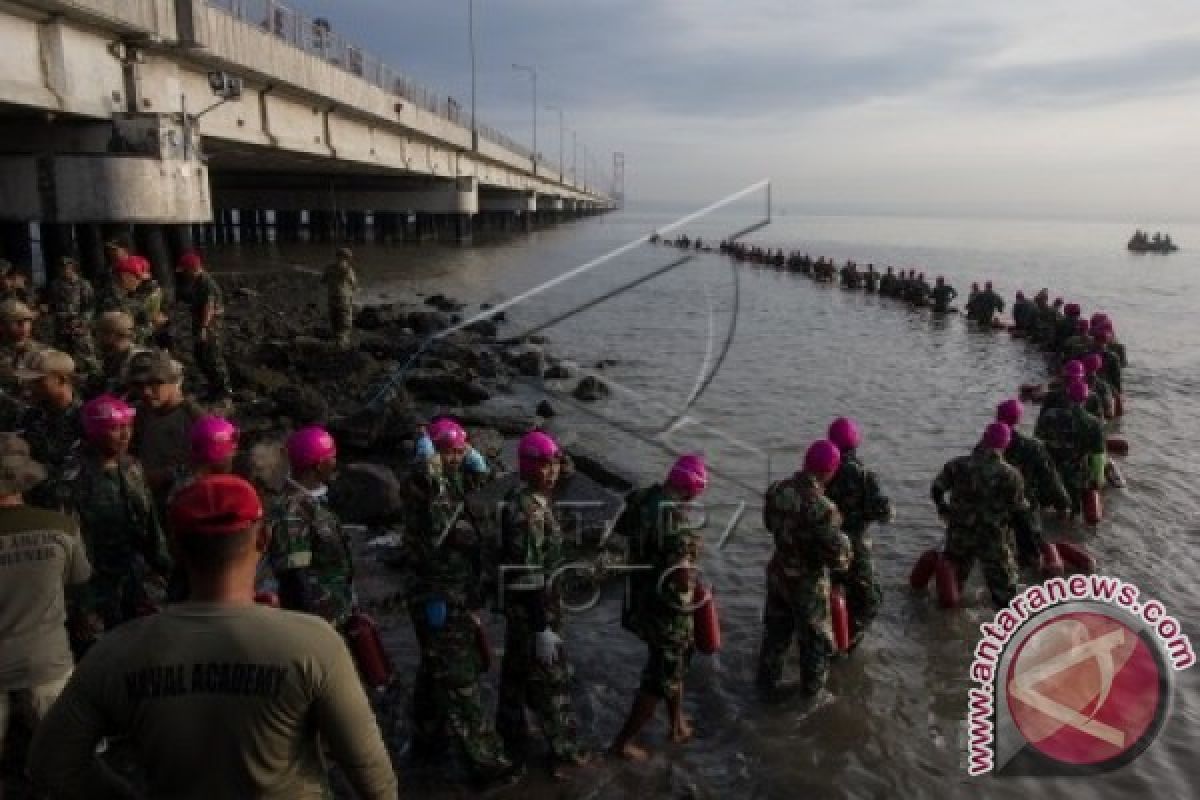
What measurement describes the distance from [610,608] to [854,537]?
2328mm

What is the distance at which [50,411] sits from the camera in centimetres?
580

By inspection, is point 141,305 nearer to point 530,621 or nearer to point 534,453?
point 534,453

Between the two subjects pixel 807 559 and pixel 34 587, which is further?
pixel 807 559

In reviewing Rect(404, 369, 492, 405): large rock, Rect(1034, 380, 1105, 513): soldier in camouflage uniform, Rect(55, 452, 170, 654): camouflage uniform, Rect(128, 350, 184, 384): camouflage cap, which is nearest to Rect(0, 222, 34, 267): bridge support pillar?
Rect(404, 369, 492, 405): large rock

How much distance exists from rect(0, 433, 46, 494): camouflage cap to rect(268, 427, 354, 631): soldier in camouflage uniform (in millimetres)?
1130

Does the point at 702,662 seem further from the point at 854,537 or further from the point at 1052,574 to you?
the point at 1052,574

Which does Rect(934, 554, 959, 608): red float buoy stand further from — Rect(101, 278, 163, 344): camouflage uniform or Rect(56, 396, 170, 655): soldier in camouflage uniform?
Rect(101, 278, 163, 344): camouflage uniform

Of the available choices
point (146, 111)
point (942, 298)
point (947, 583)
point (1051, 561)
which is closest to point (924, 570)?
point (947, 583)

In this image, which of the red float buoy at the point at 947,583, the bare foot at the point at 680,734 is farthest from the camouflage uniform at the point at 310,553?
the red float buoy at the point at 947,583

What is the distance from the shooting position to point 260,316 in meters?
20.2

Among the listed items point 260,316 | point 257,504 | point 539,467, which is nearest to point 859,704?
point 539,467

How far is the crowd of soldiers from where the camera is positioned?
7.57 ft

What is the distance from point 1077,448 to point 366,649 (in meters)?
8.77

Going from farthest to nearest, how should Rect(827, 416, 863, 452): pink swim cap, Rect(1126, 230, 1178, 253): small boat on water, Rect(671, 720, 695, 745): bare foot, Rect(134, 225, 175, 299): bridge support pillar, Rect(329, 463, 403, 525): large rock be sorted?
Rect(1126, 230, 1178, 253): small boat on water
Rect(134, 225, 175, 299): bridge support pillar
Rect(329, 463, 403, 525): large rock
Rect(827, 416, 863, 452): pink swim cap
Rect(671, 720, 695, 745): bare foot
